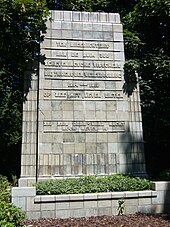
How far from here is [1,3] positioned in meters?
9.97

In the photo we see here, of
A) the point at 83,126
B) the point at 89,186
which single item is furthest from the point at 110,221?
the point at 83,126

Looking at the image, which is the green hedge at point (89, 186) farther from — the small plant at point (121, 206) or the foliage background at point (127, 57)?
the foliage background at point (127, 57)

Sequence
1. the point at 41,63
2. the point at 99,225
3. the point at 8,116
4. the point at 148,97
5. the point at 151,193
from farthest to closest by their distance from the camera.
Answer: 1. the point at 8,116
2. the point at 148,97
3. the point at 41,63
4. the point at 151,193
5. the point at 99,225

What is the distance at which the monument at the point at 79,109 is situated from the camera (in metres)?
10.0

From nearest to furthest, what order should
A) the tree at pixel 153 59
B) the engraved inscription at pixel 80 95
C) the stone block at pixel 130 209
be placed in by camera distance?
1. the stone block at pixel 130 209
2. the engraved inscription at pixel 80 95
3. the tree at pixel 153 59

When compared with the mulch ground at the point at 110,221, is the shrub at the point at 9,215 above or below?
above

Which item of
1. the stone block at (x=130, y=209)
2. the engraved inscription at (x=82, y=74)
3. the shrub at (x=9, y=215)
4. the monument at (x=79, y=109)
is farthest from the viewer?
the engraved inscription at (x=82, y=74)

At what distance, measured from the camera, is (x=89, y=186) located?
8.20 metres

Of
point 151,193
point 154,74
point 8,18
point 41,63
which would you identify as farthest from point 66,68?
point 151,193

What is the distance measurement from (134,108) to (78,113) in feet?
7.35

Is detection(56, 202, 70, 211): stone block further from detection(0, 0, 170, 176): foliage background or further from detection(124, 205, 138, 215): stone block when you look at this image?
detection(0, 0, 170, 176): foliage background

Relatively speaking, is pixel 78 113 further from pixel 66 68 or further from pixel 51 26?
pixel 51 26

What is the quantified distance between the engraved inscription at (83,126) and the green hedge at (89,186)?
7.46 feet

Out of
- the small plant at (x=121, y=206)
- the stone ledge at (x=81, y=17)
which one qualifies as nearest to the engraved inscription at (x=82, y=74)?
the stone ledge at (x=81, y=17)
